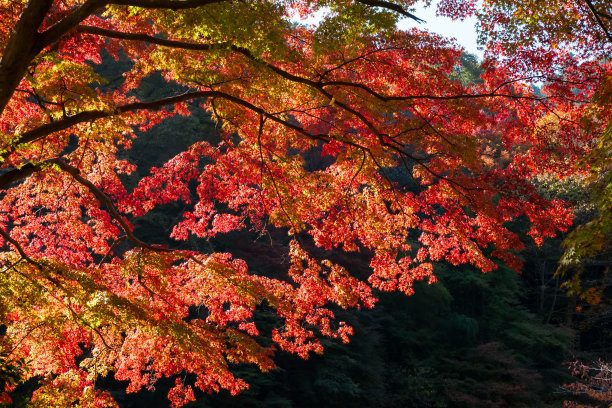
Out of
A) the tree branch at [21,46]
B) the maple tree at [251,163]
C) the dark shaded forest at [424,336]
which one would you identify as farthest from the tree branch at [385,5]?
the dark shaded forest at [424,336]

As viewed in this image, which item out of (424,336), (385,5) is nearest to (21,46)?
(385,5)

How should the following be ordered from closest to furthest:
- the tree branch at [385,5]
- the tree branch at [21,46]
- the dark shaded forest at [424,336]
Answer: the tree branch at [21,46], the tree branch at [385,5], the dark shaded forest at [424,336]

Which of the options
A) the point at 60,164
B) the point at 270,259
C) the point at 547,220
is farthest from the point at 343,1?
the point at 270,259

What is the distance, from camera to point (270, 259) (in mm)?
9930

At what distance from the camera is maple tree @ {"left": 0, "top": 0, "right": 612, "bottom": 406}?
12.8 feet

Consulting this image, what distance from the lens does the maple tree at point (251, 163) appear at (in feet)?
12.8

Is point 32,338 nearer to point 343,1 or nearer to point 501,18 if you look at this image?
point 343,1

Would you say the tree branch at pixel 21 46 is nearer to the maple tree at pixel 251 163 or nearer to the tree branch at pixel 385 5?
the maple tree at pixel 251 163

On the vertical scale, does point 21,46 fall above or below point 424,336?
above

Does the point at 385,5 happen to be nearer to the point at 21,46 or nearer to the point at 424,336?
the point at 21,46

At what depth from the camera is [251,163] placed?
Answer: 19.7 feet

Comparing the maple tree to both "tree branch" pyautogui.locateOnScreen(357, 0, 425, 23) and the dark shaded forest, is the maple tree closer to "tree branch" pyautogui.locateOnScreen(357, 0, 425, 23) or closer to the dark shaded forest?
→ "tree branch" pyautogui.locateOnScreen(357, 0, 425, 23)

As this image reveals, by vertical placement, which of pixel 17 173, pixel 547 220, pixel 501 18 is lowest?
pixel 547 220

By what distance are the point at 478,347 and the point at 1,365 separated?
10045 millimetres
